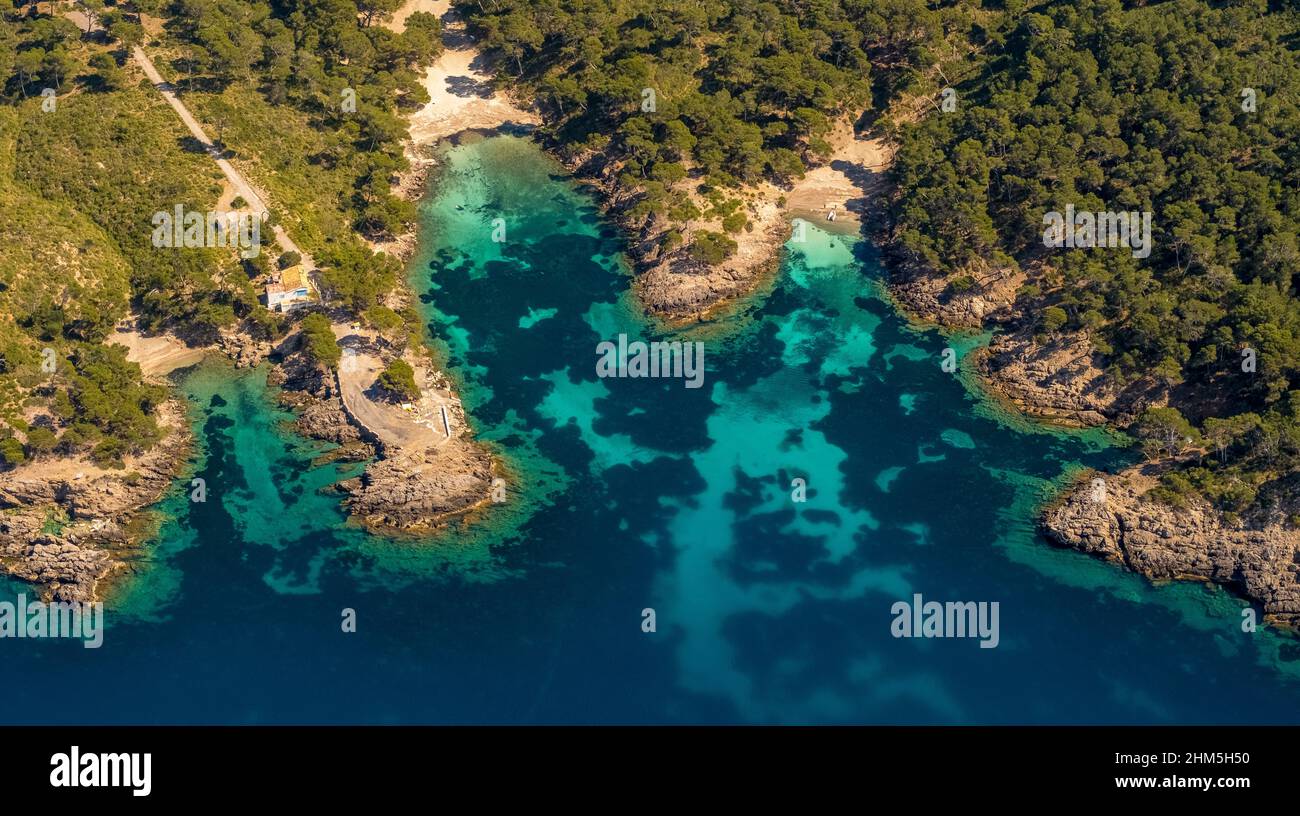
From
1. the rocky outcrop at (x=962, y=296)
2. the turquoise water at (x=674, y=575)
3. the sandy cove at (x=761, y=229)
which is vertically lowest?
the turquoise water at (x=674, y=575)

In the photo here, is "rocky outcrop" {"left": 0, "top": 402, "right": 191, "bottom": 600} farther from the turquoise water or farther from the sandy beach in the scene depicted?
the sandy beach

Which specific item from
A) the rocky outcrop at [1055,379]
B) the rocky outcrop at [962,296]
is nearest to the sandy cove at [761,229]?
the rocky outcrop at [962,296]

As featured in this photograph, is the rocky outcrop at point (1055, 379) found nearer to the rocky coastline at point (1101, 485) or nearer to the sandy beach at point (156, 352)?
the rocky coastline at point (1101, 485)

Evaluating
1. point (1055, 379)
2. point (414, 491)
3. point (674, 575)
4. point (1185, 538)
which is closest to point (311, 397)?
point (414, 491)

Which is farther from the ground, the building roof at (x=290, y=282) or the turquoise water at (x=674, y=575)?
the building roof at (x=290, y=282)

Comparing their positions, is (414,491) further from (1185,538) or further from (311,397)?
(1185,538)

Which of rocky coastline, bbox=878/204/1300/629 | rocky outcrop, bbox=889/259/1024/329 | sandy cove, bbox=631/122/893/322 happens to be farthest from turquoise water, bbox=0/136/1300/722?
sandy cove, bbox=631/122/893/322
